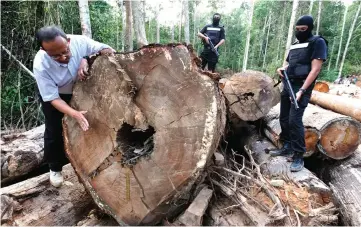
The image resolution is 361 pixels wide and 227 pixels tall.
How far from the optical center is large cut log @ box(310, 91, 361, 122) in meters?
4.53

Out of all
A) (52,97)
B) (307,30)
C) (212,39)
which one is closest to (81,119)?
(52,97)

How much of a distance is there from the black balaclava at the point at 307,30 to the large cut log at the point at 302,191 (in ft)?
4.40

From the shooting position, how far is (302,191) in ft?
8.63

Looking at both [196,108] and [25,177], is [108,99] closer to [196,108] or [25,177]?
[196,108]

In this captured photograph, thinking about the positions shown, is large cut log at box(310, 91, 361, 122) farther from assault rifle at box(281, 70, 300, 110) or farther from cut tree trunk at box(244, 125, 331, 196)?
assault rifle at box(281, 70, 300, 110)

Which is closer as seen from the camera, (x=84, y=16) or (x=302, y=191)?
(x=302, y=191)

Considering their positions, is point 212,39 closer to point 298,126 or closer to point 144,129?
point 298,126

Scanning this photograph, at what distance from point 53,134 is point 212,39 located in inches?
203

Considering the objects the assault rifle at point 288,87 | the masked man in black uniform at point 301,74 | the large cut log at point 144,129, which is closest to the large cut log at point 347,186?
the masked man in black uniform at point 301,74

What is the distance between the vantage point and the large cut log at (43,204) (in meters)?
2.30

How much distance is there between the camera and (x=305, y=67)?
314 centimetres

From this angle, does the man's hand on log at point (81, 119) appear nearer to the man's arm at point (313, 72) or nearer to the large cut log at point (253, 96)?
the large cut log at point (253, 96)

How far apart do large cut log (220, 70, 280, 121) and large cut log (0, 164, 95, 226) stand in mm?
2053

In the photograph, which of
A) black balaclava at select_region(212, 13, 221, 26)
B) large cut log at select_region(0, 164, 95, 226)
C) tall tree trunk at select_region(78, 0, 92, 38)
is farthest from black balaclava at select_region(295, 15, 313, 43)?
tall tree trunk at select_region(78, 0, 92, 38)
